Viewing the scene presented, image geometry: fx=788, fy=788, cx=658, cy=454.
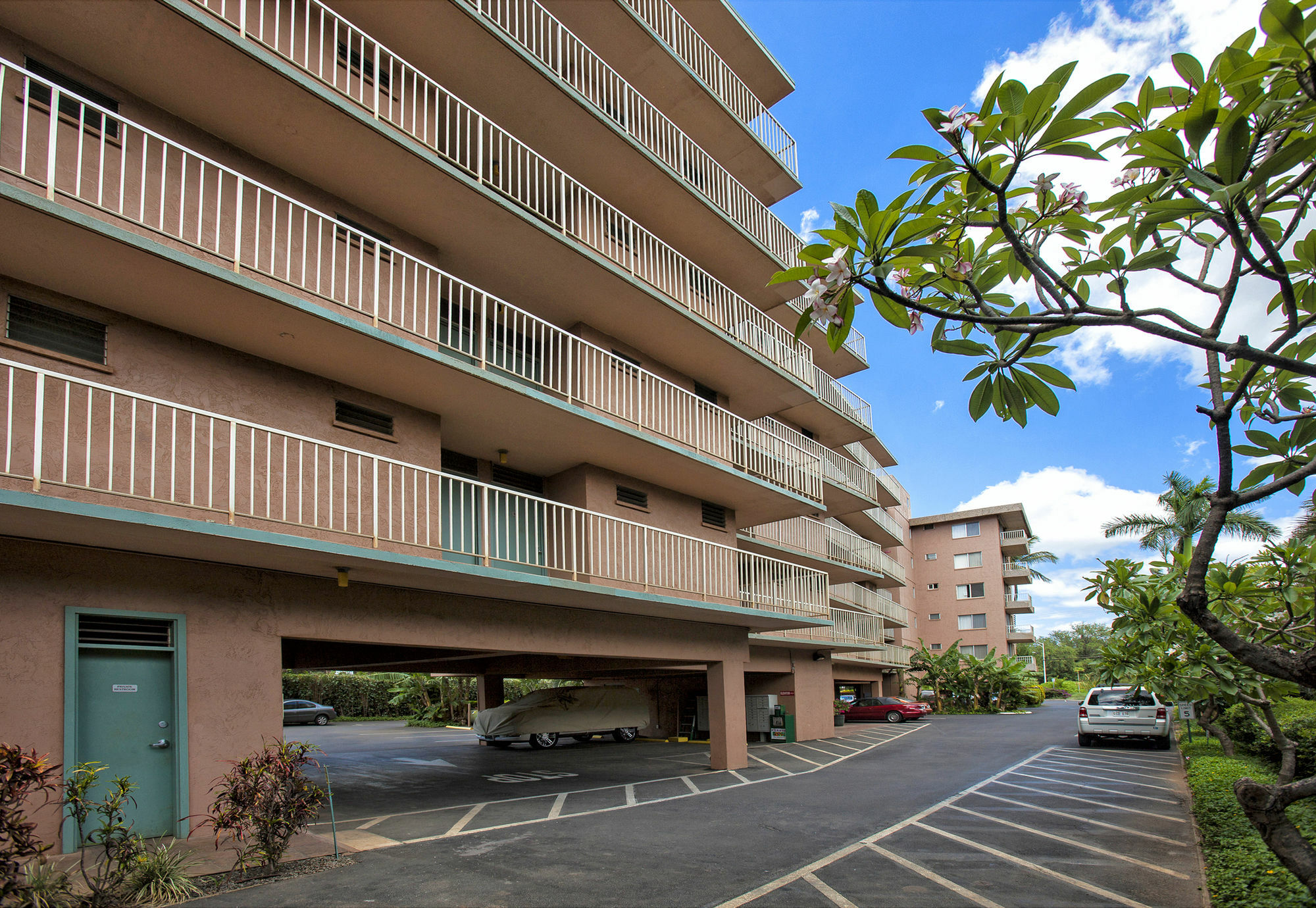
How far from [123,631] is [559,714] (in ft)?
47.7

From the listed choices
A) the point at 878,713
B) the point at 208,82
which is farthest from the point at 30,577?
the point at 878,713

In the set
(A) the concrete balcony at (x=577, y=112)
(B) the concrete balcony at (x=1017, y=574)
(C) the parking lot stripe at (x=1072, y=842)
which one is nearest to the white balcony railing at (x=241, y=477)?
(A) the concrete balcony at (x=577, y=112)

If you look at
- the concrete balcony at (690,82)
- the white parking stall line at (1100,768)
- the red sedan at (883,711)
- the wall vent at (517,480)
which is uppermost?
the concrete balcony at (690,82)

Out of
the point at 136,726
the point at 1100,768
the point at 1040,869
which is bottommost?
the point at 1100,768

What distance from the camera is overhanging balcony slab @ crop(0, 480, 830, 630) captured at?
21.7 feet

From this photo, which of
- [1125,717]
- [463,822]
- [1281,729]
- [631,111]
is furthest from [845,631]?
[463,822]

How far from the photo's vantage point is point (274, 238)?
9.07 m

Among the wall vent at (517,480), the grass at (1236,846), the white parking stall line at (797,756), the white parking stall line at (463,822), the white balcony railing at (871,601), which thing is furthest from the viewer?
the white balcony railing at (871,601)

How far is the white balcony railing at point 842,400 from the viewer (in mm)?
25156

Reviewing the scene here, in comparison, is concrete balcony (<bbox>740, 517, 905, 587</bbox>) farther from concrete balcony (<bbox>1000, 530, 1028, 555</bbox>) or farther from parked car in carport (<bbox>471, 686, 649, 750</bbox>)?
concrete balcony (<bbox>1000, 530, 1028, 555</bbox>)

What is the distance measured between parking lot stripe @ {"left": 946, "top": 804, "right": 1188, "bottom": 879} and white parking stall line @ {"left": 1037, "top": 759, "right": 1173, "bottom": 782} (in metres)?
5.62

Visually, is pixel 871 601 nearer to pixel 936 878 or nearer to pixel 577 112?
pixel 577 112

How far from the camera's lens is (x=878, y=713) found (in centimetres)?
3416

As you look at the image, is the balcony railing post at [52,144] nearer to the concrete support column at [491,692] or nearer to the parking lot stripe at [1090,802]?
the parking lot stripe at [1090,802]
